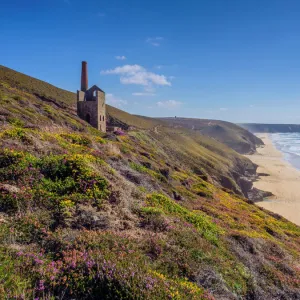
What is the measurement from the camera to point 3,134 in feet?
34.7

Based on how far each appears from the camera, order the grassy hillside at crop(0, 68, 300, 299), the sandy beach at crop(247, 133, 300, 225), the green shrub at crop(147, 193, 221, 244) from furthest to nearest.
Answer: the sandy beach at crop(247, 133, 300, 225), the green shrub at crop(147, 193, 221, 244), the grassy hillside at crop(0, 68, 300, 299)

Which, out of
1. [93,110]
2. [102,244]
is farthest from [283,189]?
[102,244]

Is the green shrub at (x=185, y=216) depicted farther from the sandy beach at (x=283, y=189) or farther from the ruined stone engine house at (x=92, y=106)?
the ruined stone engine house at (x=92, y=106)

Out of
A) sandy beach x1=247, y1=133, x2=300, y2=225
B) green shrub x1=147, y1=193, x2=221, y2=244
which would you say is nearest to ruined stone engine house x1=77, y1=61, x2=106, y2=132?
green shrub x1=147, y1=193, x2=221, y2=244

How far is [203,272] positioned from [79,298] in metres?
3.32

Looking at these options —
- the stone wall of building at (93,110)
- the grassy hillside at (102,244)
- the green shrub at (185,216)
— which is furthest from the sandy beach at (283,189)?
the stone wall of building at (93,110)

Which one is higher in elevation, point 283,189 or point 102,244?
point 102,244

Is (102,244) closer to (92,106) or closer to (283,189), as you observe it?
(92,106)

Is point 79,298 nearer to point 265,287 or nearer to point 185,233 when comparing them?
point 185,233

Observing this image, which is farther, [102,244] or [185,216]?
[185,216]

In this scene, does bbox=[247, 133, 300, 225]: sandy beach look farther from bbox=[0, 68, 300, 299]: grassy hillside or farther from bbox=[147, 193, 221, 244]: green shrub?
bbox=[0, 68, 300, 299]: grassy hillside

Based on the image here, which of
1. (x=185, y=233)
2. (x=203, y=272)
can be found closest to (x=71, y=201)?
(x=185, y=233)

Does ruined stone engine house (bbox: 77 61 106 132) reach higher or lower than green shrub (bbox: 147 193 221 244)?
higher

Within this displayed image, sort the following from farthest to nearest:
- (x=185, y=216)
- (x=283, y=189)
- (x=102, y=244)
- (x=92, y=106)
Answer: (x=283, y=189) → (x=92, y=106) → (x=185, y=216) → (x=102, y=244)
